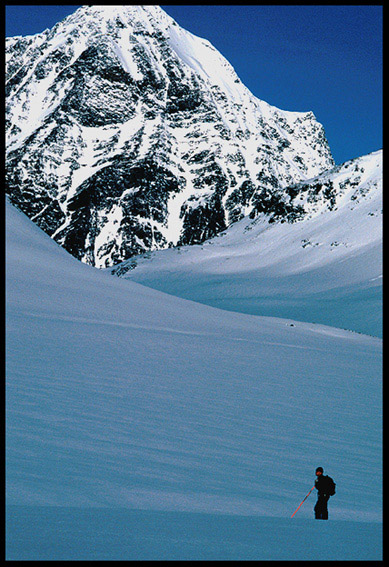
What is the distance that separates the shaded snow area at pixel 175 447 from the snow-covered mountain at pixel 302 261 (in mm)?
29877

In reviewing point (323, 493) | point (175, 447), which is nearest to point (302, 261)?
point (175, 447)

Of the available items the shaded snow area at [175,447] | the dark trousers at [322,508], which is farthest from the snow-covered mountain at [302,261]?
the dark trousers at [322,508]

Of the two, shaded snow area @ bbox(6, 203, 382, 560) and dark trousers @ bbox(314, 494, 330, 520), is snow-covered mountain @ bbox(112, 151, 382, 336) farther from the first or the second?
dark trousers @ bbox(314, 494, 330, 520)

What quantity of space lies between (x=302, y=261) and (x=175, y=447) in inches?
2898

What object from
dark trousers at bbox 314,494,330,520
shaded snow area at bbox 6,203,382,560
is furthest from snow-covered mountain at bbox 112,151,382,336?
dark trousers at bbox 314,494,330,520

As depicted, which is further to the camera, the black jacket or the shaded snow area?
the black jacket

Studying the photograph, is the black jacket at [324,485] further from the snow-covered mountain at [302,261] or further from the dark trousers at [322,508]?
the snow-covered mountain at [302,261]

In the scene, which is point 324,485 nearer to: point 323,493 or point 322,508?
point 323,493

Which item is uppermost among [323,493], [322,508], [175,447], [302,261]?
[302,261]

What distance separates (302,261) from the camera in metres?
77.9

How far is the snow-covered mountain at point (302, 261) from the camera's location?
5231 cm

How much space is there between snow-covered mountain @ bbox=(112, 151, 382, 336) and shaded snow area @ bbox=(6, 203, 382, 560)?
98.0 feet

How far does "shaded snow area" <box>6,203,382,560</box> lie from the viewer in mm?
3965

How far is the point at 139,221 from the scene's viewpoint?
594 feet
